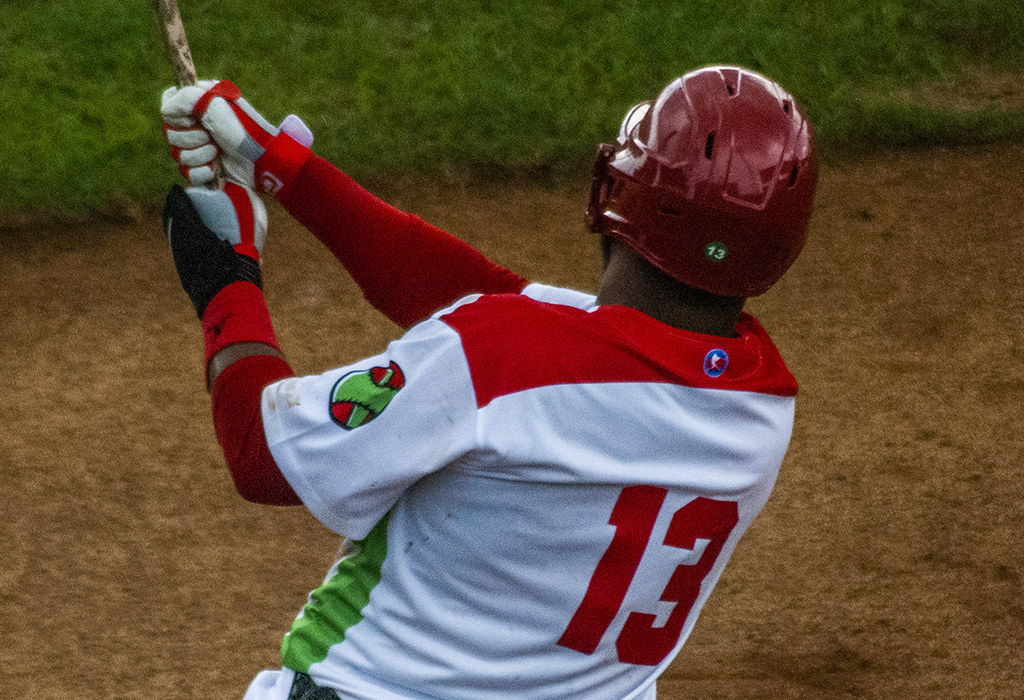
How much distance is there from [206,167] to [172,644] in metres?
1.81

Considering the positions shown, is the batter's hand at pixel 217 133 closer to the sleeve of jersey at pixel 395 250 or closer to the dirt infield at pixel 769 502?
the sleeve of jersey at pixel 395 250

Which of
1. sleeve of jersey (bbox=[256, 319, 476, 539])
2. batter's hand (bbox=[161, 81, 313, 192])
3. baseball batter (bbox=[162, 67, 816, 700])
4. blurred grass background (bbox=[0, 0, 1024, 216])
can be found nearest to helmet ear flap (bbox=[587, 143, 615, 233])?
baseball batter (bbox=[162, 67, 816, 700])

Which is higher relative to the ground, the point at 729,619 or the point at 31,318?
the point at 31,318

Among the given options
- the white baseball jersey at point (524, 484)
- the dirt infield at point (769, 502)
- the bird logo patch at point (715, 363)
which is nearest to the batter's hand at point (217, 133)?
the white baseball jersey at point (524, 484)

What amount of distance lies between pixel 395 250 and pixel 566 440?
83 centimetres

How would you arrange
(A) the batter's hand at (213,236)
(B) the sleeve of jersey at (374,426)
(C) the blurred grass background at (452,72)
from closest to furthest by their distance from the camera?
(B) the sleeve of jersey at (374,426)
(A) the batter's hand at (213,236)
(C) the blurred grass background at (452,72)

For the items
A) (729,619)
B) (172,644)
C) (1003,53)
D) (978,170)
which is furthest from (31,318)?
(1003,53)

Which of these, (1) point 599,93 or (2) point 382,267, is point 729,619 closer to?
(2) point 382,267

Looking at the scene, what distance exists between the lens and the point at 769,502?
3.85 m

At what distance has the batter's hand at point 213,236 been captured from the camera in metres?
1.89

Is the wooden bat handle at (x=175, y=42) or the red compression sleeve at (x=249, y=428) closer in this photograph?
the red compression sleeve at (x=249, y=428)

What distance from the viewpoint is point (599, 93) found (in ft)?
17.7

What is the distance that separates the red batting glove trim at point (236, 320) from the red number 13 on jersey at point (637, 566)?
65 cm

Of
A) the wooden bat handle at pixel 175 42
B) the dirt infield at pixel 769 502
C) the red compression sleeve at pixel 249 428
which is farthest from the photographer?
the dirt infield at pixel 769 502
